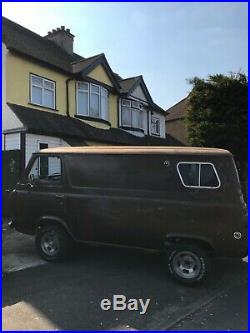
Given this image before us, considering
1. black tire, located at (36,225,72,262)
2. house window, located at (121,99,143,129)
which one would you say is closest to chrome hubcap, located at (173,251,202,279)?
black tire, located at (36,225,72,262)

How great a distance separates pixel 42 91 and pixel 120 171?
1079 cm

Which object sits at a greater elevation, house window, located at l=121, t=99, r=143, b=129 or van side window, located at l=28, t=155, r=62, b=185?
house window, located at l=121, t=99, r=143, b=129

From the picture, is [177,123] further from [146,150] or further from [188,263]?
[188,263]

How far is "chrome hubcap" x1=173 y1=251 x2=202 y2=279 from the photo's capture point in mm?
6379

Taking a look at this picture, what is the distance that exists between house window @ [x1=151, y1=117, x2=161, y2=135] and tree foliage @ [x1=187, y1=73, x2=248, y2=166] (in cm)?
439

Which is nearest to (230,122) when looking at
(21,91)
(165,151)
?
(21,91)

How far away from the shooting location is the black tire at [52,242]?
753 cm

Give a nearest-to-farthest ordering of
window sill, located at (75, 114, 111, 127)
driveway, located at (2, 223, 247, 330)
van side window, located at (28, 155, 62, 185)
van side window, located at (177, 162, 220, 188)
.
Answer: driveway, located at (2, 223, 247, 330), van side window, located at (177, 162, 220, 188), van side window, located at (28, 155, 62, 185), window sill, located at (75, 114, 111, 127)

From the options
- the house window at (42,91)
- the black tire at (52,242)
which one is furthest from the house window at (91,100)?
→ the black tire at (52,242)

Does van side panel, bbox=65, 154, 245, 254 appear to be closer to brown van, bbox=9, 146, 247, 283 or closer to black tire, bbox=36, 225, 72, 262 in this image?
brown van, bbox=9, 146, 247, 283

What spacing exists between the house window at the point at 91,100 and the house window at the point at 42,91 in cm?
190

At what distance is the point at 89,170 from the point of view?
7438 millimetres

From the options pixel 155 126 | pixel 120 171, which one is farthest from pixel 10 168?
pixel 155 126

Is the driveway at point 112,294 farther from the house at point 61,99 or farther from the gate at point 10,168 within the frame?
the house at point 61,99
